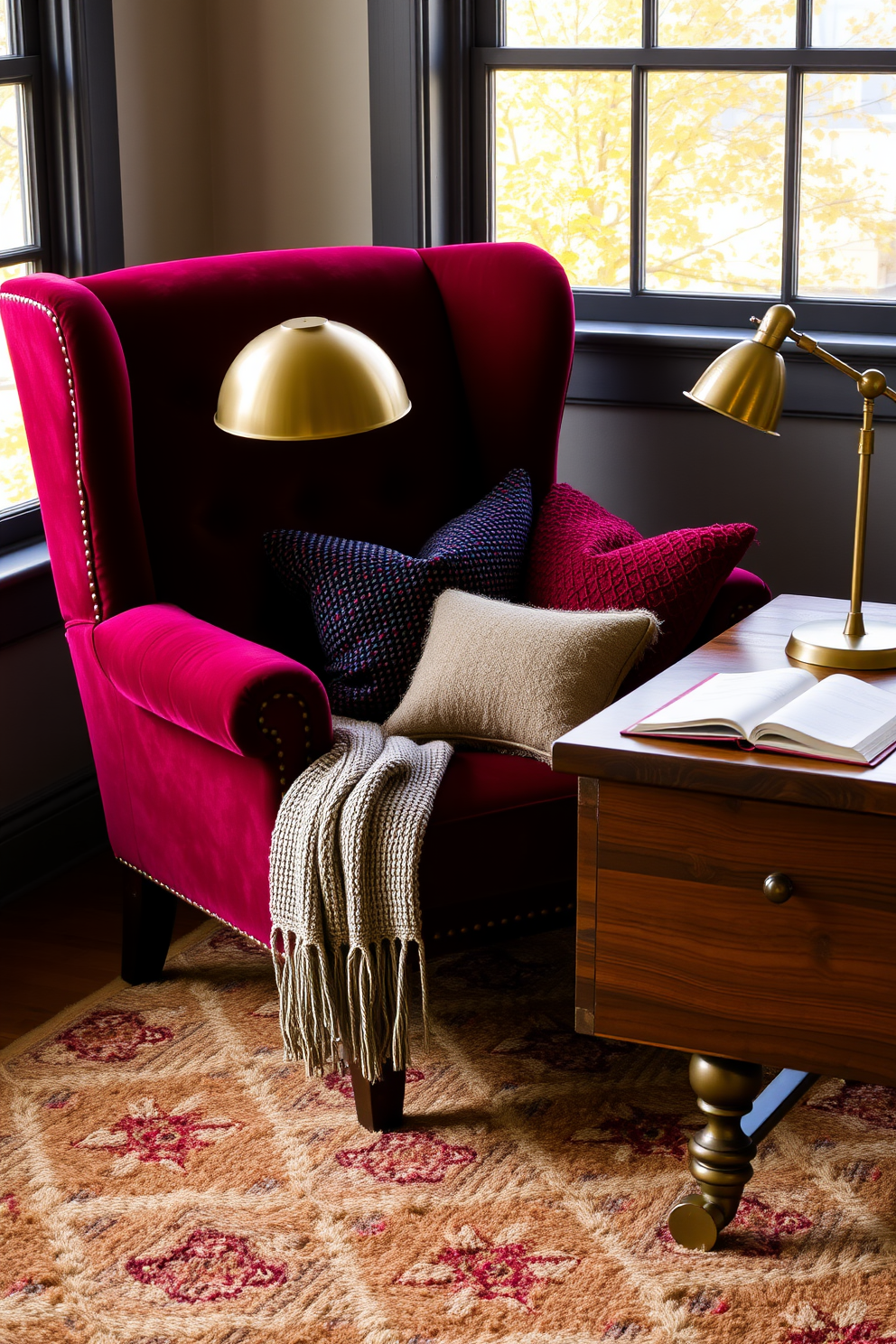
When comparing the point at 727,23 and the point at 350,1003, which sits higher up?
the point at 727,23

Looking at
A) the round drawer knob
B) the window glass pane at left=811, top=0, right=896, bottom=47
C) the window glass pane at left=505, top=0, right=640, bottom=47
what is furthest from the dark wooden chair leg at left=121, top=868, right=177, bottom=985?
the window glass pane at left=811, top=0, right=896, bottom=47

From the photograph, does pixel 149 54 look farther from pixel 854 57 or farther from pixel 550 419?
pixel 854 57

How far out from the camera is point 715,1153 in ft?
5.70

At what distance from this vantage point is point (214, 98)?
3.06 meters

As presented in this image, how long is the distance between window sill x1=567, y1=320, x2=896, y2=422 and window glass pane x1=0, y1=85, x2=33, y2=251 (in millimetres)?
1065

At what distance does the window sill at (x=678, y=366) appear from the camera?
276cm

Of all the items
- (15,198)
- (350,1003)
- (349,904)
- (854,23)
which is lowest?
(350,1003)

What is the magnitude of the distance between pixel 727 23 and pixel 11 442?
1.55 metres

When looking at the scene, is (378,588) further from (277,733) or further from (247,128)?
(247,128)

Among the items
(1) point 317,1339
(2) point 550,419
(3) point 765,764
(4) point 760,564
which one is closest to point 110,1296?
(1) point 317,1339

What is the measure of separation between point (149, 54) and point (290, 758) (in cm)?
164

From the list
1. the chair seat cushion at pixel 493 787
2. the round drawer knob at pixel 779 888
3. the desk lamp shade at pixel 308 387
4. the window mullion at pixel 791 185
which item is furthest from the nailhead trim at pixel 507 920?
the window mullion at pixel 791 185

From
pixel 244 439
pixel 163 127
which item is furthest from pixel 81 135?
A: pixel 244 439

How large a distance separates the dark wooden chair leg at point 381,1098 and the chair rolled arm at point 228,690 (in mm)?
412
